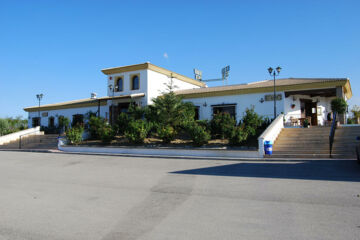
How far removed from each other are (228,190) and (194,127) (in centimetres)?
966

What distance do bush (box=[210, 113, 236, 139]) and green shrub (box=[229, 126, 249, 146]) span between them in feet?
0.78

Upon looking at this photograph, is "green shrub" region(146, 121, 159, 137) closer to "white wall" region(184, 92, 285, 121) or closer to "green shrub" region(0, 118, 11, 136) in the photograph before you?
"white wall" region(184, 92, 285, 121)

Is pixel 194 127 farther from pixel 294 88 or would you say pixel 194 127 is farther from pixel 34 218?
pixel 34 218

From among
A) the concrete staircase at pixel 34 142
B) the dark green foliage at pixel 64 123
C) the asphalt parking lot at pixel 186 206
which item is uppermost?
the dark green foliage at pixel 64 123

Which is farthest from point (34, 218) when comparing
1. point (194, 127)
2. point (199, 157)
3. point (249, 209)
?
point (194, 127)

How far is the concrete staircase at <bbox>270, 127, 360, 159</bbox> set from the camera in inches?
517

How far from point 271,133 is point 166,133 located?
6.41 metres

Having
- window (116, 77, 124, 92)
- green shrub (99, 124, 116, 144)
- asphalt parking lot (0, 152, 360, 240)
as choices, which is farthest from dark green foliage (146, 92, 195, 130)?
asphalt parking lot (0, 152, 360, 240)

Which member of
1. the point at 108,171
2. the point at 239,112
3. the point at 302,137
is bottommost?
the point at 108,171

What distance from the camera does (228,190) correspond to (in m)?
6.86

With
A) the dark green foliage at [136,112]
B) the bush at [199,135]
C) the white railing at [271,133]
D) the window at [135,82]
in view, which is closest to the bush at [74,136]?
the dark green foliage at [136,112]

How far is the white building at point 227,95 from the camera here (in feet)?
63.5

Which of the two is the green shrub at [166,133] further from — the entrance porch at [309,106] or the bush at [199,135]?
the entrance porch at [309,106]

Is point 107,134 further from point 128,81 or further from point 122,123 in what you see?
point 128,81
